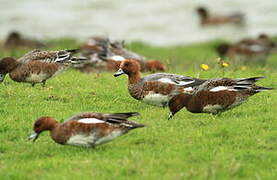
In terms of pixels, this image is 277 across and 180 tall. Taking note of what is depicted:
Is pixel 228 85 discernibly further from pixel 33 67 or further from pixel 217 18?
pixel 217 18

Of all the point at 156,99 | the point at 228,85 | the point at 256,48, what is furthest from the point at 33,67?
the point at 256,48

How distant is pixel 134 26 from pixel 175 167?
20870mm

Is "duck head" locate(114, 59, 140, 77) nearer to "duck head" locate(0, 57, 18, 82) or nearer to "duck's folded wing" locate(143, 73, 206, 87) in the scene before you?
"duck's folded wing" locate(143, 73, 206, 87)

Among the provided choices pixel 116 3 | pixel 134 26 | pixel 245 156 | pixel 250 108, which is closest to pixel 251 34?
pixel 134 26

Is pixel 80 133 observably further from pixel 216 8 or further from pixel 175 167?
pixel 216 8

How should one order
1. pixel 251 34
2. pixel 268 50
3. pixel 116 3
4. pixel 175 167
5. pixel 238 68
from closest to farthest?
pixel 175 167 < pixel 238 68 < pixel 268 50 < pixel 251 34 < pixel 116 3

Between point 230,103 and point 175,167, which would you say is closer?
point 175,167

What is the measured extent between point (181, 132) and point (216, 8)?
949 inches

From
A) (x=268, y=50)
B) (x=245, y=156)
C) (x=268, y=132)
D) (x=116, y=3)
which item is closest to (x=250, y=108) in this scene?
(x=268, y=132)

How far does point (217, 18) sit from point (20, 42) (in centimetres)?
1003

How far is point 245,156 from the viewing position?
7.68 meters

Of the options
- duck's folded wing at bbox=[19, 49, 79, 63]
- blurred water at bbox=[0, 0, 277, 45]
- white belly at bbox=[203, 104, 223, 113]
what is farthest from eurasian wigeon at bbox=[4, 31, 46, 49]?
white belly at bbox=[203, 104, 223, 113]

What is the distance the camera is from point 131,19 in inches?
1146

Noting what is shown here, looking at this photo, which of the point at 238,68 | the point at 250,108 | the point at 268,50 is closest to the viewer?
the point at 250,108
